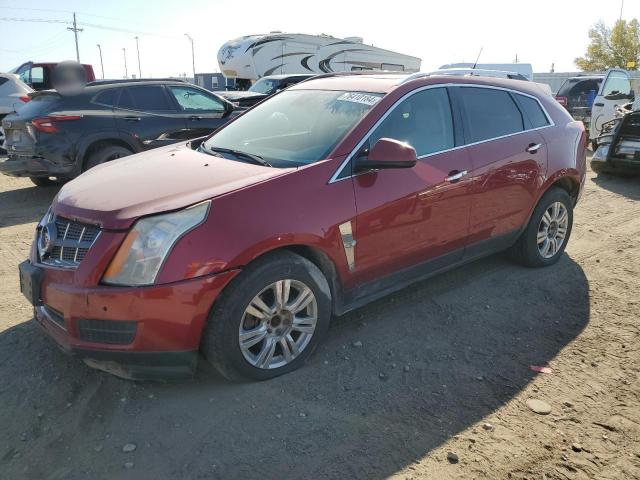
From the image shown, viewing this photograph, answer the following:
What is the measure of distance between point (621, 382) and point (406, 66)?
2693 centimetres

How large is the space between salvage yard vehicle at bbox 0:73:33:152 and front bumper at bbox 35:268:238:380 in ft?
33.4

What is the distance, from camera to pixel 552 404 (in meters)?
2.92

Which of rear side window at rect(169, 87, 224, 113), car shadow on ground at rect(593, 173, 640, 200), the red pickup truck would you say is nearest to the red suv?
car shadow on ground at rect(593, 173, 640, 200)

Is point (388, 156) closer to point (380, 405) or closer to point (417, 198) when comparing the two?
point (417, 198)

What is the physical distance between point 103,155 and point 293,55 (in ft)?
59.2

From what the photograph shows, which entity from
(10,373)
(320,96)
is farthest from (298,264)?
(10,373)

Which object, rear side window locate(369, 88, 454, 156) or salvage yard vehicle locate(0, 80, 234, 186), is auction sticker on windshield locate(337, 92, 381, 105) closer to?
rear side window locate(369, 88, 454, 156)

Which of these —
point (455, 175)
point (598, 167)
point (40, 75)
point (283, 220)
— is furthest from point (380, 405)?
point (40, 75)

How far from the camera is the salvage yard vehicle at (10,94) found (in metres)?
11.1

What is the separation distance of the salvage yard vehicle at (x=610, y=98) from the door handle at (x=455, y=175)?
9.50m

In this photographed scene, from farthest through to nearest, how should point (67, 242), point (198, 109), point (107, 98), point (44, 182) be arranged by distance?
point (198, 109) < point (44, 182) < point (107, 98) < point (67, 242)

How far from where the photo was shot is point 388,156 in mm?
3197

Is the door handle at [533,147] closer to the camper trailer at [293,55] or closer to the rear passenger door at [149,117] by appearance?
the rear passenger door at [149,117]

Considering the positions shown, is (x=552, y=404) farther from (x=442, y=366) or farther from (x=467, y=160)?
(x=467, y=160)
